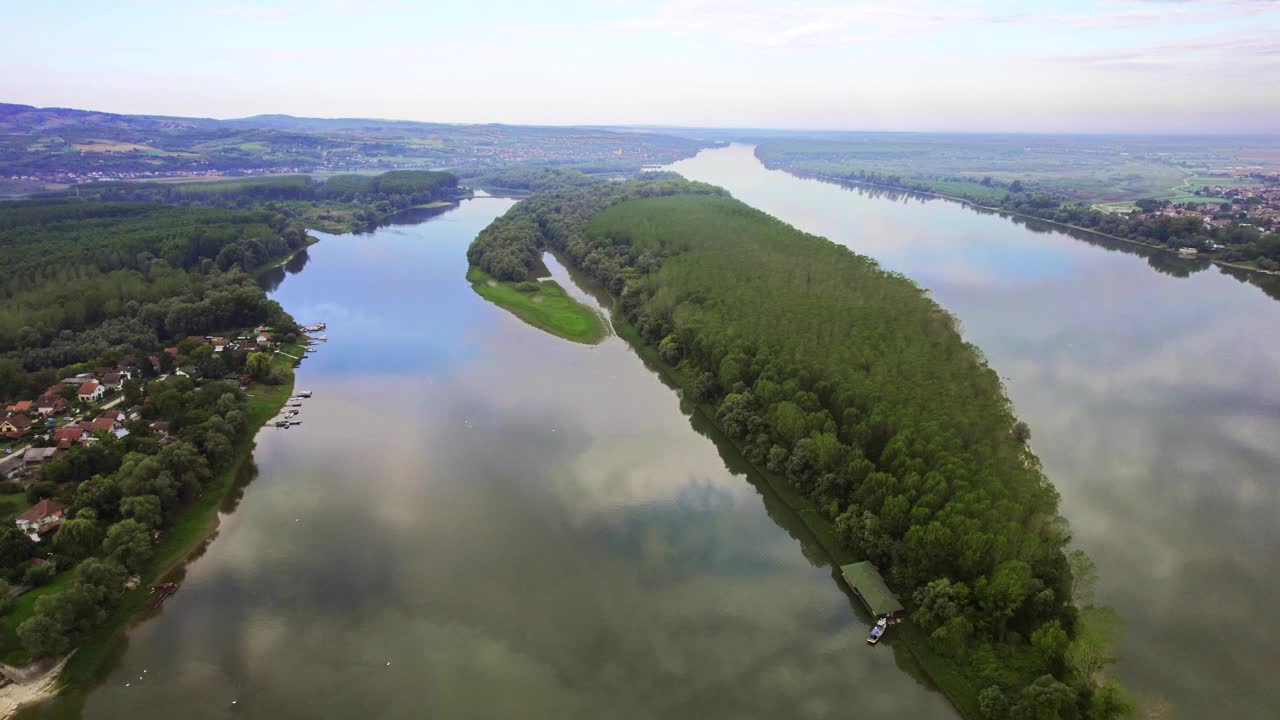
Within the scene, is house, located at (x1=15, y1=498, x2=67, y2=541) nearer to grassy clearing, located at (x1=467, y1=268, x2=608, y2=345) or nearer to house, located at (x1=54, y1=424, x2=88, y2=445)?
house, located at (x1=54, y1=424, x2=88, y2=445)

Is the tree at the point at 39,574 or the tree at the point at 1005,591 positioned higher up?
the tree at the point at 1005,591

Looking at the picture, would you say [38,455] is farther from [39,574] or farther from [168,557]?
[168,557]

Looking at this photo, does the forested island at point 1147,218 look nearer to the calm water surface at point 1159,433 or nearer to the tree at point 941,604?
the calm water surface at point 1159,433

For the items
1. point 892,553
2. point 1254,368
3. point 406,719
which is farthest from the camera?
point 1254,368

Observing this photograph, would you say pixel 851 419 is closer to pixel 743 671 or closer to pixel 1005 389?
pixel 743 671

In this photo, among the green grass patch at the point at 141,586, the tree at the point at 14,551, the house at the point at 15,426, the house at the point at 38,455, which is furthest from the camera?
the house at the point at 15,426

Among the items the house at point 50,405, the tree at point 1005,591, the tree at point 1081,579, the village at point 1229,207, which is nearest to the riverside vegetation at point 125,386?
the house at point 50,405

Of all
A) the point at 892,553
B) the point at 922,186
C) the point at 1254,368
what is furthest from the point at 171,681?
the point at 922,186
